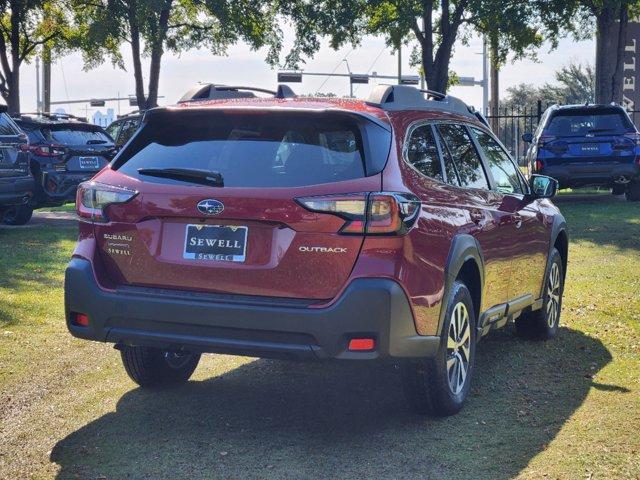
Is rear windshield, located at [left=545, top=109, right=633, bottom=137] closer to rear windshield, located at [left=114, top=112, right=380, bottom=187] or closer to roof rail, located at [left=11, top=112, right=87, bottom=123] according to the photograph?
roof rail, located at [left=11, top=112, right=87, bottom=123]

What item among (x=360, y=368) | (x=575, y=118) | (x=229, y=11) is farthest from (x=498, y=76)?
(x=360, y=368)

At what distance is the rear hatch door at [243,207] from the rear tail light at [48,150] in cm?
1246

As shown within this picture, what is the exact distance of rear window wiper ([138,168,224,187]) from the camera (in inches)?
204

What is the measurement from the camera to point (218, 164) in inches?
207

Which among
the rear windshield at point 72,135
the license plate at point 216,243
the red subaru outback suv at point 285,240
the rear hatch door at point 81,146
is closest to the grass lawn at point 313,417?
the red subaru outback suv at point 285,240

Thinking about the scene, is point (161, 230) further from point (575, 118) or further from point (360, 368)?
point (575, 118)

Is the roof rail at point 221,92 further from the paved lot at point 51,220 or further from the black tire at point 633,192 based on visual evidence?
the black tire at point 633,192

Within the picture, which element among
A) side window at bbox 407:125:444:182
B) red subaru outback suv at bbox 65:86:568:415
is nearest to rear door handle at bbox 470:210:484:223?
red subaru outback suv at bbox 65:86:568:415

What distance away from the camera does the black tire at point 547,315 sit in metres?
8.05

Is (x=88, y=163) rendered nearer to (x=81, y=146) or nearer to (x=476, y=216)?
(x=81, y=146)

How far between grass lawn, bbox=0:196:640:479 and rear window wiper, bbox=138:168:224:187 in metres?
1.33

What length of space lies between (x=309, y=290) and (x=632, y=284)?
655cm

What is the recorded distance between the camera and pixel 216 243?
513 centimetres

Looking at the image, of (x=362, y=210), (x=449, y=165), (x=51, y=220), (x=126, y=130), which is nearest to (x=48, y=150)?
(x=51, y=220)
